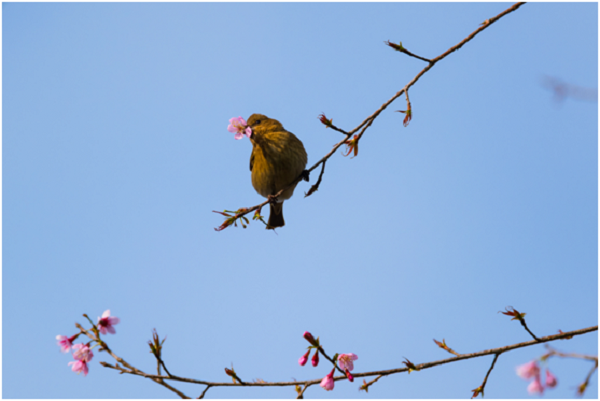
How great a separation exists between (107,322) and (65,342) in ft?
1.18

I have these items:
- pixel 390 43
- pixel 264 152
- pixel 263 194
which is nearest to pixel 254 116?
pixel 264 152

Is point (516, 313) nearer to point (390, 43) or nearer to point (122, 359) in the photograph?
point (390, 43)

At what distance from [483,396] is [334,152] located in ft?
7.16

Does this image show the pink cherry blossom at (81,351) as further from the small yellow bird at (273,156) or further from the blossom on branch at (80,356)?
the small yellow bird at (273,156)

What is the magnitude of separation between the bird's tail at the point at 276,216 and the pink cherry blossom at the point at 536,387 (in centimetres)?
521

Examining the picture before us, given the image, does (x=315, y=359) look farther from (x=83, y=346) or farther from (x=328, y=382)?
(x=83, y=346)

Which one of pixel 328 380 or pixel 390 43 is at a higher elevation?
pixel 390 43

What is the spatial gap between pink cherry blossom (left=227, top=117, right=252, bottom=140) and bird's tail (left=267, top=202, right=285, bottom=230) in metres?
2.99

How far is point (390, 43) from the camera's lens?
3.82 m

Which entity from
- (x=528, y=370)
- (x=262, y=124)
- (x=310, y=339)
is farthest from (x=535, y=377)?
(x=262, y=124)

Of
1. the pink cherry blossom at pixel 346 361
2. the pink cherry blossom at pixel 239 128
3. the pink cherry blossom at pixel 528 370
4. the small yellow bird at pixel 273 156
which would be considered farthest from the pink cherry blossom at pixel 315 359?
the small yellow bird at pixel 273 156

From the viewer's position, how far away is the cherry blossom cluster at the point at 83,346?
3.56 metres

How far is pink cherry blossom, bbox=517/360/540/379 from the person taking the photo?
306cm

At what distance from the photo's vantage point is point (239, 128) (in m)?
5.00
